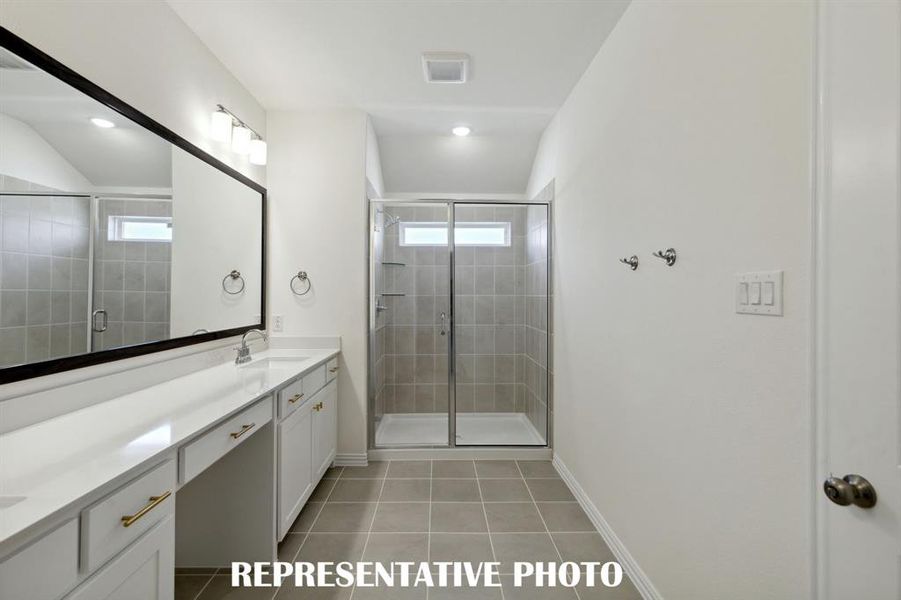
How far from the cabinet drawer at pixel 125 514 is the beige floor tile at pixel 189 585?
838 mm

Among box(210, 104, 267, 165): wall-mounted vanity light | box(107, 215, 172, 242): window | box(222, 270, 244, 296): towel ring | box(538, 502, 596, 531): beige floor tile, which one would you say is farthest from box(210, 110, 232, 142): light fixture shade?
box(538, 502, 596, 531): beige floor tile

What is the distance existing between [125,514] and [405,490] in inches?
69.8

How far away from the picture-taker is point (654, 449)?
5.00 feet

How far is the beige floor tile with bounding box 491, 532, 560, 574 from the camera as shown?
1.82 meters

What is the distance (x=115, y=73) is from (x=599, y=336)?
2483mm

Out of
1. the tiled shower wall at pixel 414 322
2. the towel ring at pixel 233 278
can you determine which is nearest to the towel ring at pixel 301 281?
the towel ring at pixel 233 278

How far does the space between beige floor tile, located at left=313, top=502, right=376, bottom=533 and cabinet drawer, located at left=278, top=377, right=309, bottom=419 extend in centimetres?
68

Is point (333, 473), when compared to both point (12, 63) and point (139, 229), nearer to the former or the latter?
point (139, 229)

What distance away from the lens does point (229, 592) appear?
1.61 metres

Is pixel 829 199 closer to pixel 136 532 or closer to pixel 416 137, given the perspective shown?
pixel 136 532

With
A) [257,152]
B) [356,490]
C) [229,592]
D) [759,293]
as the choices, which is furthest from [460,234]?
[229,592]

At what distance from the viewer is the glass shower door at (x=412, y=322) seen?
10.5ft

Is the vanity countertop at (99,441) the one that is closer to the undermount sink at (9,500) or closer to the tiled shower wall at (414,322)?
the undermount sink at (9,500)

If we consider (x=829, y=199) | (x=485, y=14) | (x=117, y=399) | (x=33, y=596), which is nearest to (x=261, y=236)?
(x=117, y=399)
